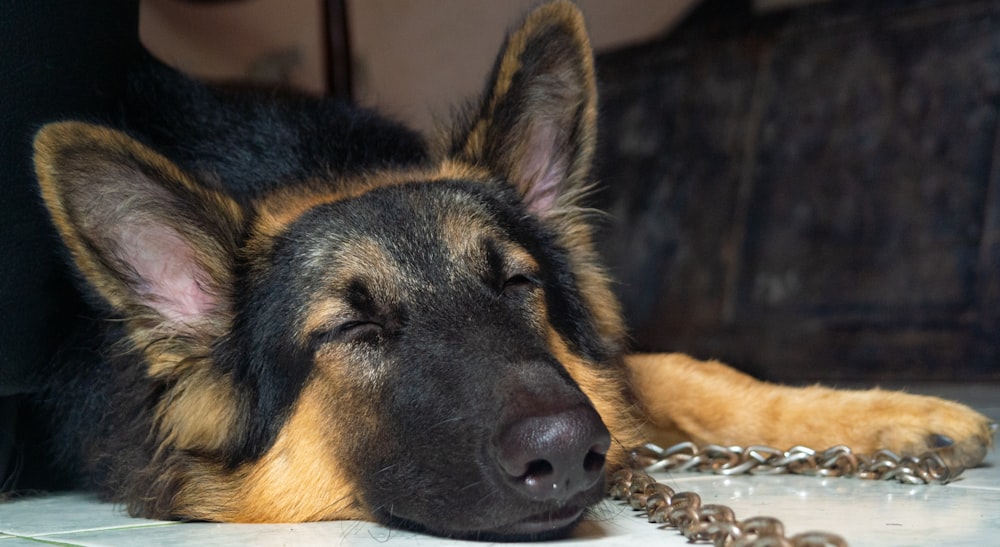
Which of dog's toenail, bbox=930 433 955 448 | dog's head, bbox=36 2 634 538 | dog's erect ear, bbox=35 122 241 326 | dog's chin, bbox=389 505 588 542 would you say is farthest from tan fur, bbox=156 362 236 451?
dog's toenail, bbox=930 433 955 448

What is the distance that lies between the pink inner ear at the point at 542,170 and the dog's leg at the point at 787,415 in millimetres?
576

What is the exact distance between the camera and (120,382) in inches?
108

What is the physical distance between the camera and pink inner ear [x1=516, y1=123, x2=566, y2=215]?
3.12 metres

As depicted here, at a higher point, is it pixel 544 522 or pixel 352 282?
pixel 352 282

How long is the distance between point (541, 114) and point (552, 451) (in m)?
1.41

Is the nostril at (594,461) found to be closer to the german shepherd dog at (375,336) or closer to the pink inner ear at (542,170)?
the german shepherd dog at (375,336)

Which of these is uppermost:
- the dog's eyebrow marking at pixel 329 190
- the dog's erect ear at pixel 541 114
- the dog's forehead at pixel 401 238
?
the dog's erect ear at pixel 541 114

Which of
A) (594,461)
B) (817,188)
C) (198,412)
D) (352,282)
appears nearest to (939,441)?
(594,461)

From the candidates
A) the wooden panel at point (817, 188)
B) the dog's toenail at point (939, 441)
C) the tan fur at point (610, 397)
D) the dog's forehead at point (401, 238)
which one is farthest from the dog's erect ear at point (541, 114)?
the wooden panel at point (817, 188)

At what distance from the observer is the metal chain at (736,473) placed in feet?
6.22

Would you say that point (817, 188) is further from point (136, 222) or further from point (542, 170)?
point (136, 222)

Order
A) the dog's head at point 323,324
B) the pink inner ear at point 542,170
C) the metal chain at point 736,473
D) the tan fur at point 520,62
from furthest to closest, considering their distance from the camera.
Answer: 1. the pink inner ear at point 542,170
2. the tan fur at point 520,62
3. the dog's head at point 323,324
4. the metal chain at point 736,473

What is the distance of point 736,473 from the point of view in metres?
2.93

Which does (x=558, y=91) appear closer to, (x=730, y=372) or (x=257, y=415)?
(x=730, y=372)
